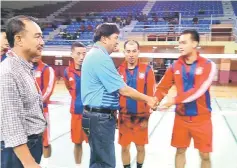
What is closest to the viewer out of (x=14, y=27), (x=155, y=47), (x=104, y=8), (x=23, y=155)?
(x=23, y=155)

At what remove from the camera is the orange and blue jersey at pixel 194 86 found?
3.22m

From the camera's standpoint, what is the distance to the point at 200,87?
3213 millimetres

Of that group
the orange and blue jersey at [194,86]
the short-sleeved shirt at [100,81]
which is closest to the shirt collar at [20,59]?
the short-sleeved shirt at [100,81]

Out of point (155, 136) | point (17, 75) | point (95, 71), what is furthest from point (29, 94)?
point (155, 136)

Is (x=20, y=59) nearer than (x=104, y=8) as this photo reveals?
Yes

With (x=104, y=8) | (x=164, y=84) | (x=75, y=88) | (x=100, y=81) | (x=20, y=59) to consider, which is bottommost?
(x=75, y=88)

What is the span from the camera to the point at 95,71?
2566 mm

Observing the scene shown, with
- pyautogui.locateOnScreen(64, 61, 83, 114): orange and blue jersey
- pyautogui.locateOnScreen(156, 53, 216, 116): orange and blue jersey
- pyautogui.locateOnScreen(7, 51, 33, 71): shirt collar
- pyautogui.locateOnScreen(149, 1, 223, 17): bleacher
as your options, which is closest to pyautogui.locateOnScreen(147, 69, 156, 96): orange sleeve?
pyautogui.locateOnScreen(156, 53, 216, 116): orange and blue jersey

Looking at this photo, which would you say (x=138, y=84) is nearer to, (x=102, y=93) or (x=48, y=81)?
(x=102, y=93)

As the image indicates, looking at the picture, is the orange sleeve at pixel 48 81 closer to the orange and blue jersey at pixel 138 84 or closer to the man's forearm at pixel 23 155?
the orange and blue jersey at pixel 138 84

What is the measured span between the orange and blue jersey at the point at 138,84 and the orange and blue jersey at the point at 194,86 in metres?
0.43

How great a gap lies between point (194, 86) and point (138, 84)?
0.77 metres

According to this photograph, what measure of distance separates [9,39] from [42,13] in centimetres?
2813

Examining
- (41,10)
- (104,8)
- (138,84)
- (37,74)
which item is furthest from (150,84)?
(41,10)
